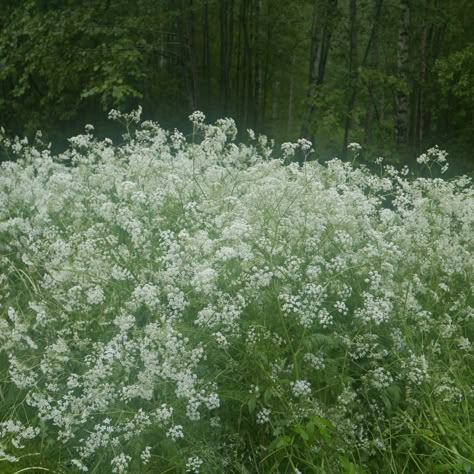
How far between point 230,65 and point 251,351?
18.2 meters

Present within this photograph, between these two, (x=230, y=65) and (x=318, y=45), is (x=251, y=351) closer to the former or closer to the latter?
(x=318, y=45)

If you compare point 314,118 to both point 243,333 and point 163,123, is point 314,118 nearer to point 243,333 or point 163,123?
point 163,123

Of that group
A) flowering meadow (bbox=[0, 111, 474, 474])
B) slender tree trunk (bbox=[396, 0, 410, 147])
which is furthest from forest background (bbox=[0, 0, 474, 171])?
flowering meadow (bbox=[0, 111, 474, 474])

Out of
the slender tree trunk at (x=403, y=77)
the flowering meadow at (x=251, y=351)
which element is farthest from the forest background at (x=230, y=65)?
the flowering meadow at (x=251, y=351)

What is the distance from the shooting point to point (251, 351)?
4051mm

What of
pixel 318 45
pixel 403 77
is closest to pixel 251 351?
pixel 403 77

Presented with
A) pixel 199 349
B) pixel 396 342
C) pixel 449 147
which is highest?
pixel 199 349

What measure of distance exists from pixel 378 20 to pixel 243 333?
14942 millimetres

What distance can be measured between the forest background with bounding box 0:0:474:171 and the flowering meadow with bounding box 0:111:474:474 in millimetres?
8477

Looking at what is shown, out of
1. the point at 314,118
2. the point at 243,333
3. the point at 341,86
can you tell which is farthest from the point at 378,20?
the point at 243,333

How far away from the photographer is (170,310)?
4320 mm

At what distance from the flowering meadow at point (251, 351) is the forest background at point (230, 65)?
Answer: 848 cm

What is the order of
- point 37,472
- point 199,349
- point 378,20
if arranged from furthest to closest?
point 378,20 < point 37,472 < point 199,349

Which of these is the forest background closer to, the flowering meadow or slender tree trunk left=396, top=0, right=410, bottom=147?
slender tree trunk left=396, top=0, right=410, bottom=147
